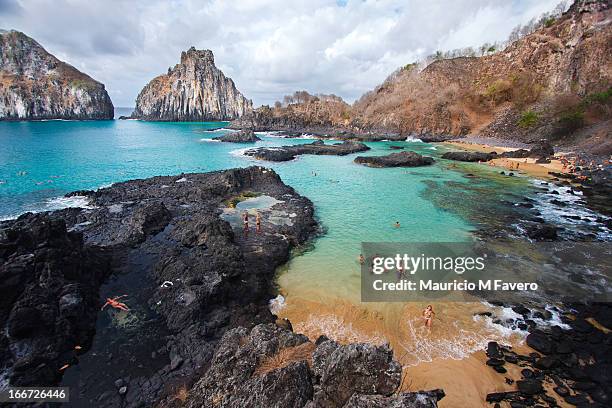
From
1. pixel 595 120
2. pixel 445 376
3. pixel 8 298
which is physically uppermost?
pixel 595 120

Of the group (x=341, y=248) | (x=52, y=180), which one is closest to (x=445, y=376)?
(x=341, y=248)

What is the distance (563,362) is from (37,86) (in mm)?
222605

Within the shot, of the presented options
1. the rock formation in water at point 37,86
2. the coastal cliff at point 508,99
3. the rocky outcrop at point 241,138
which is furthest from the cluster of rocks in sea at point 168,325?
the rock formation in water at point 37,86

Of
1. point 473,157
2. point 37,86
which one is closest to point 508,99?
point 473,157

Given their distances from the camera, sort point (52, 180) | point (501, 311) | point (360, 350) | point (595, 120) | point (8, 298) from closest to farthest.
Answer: point (360, 350) → point (8, 298) → point (501, 311) → point (52, 180) → point (595, 120)

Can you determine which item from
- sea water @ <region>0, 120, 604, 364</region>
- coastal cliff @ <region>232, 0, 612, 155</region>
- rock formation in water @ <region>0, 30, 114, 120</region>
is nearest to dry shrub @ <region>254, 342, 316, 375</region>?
sea water @ <region>0, 120, 604, 364</region>

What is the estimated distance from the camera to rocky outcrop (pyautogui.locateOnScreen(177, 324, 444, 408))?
23.7ft

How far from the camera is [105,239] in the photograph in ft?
77.5

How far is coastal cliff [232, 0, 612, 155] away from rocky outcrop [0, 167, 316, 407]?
217 ft

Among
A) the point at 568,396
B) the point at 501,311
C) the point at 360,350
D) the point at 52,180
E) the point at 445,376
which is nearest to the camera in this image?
the point at 360,350

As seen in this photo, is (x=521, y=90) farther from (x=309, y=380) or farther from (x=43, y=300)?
(x=43, y=300)

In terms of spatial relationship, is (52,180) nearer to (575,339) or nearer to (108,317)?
(108,317)

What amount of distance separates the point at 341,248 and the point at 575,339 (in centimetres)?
1400

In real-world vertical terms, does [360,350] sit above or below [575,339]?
above
